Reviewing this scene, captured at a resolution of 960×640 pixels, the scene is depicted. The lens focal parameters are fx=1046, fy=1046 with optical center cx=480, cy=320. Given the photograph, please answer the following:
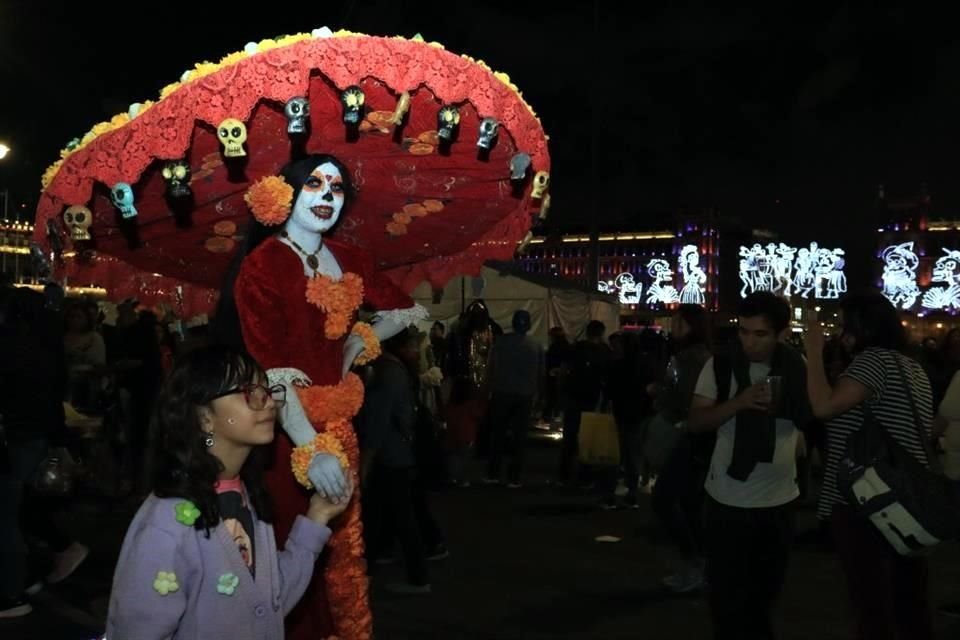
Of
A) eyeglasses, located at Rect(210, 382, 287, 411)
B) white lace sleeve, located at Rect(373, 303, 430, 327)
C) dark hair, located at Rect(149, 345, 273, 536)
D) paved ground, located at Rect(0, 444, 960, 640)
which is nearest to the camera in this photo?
dark hair, located at Rect(149, 345, 273, 536)

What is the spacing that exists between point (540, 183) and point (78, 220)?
6.07 ft

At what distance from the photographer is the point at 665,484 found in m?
7.32

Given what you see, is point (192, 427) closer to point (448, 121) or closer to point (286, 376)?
point (286, 376)

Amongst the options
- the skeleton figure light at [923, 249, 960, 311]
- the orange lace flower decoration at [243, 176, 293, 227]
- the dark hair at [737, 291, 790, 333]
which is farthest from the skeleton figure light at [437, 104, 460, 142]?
the skeleton figure light at [923, 249, 960, 311]

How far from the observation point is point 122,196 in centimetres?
369

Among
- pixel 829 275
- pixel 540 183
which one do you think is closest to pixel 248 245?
pixel 540 183

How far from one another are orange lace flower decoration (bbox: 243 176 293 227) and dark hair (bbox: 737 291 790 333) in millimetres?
2226

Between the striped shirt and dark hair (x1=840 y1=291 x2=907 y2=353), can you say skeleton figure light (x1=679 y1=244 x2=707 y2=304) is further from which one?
the striped shirt

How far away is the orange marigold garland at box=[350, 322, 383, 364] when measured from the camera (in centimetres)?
414

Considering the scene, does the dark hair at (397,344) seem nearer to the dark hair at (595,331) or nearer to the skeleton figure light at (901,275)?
the dark hair at (595,331)

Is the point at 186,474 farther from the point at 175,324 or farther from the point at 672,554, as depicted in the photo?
the point at 175,324

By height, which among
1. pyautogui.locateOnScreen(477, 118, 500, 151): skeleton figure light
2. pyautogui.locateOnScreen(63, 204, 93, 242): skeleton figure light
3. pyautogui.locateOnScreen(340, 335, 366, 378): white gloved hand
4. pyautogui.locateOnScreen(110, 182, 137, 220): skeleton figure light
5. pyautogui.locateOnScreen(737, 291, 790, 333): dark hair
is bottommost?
pyautogui.locateOnScreen(340, 335, 366, 378): white gloved hand

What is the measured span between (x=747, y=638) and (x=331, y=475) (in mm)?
2342

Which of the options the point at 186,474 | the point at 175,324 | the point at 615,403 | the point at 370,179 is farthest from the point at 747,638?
the point at 175,324
